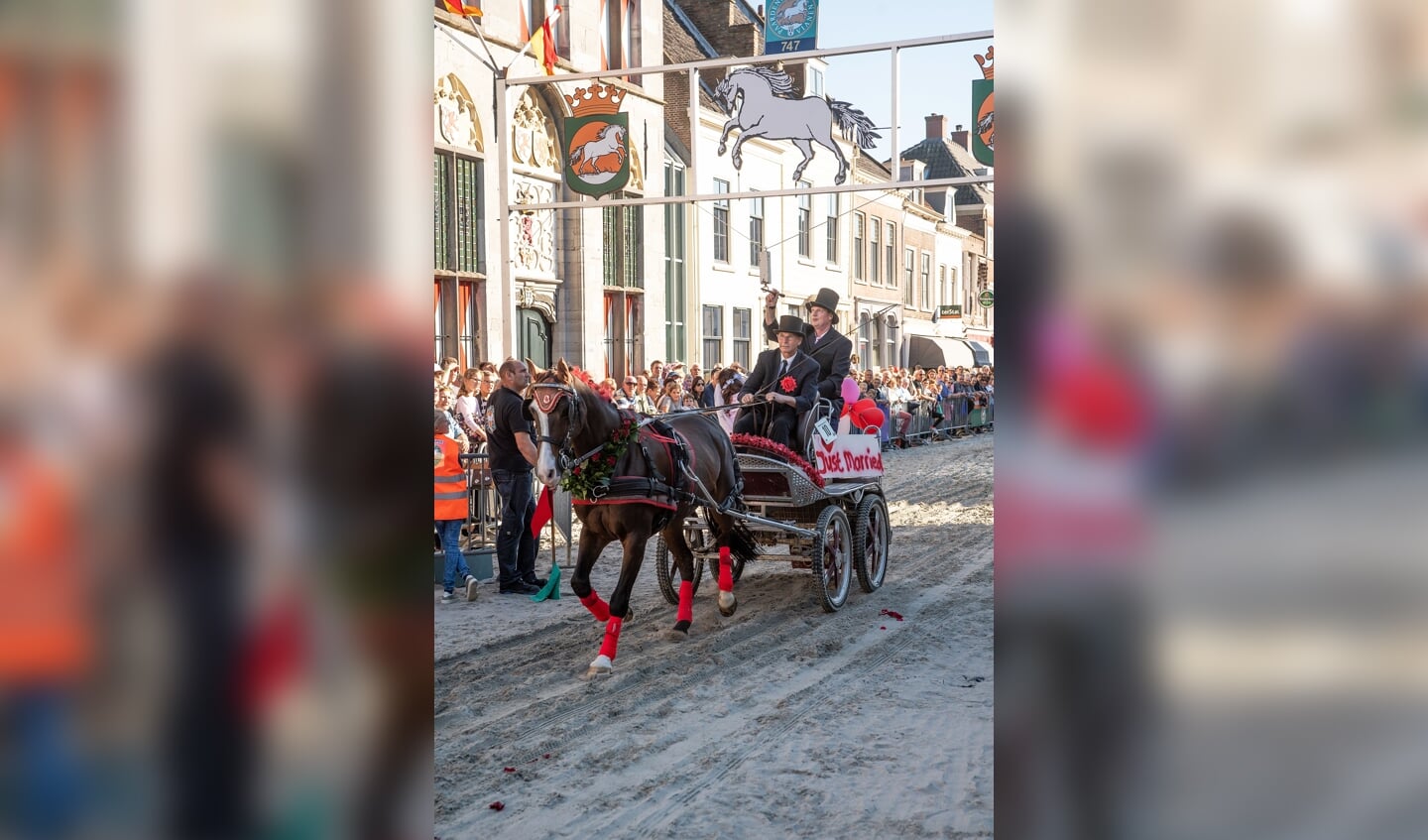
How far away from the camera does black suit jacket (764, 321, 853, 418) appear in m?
9.70

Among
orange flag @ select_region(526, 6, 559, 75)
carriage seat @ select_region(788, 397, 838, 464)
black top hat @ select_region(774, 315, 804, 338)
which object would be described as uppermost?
orange flag @ select_region(526, 6, 559, 75)

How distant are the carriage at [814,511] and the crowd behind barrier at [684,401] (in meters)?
0.60

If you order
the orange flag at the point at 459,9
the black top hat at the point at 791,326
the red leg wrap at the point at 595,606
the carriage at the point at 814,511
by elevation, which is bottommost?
the red leg wrap at the point at 595,606

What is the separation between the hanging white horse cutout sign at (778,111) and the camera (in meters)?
14.6

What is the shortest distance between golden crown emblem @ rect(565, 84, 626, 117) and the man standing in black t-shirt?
7.07m

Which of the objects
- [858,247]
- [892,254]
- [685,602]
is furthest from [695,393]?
[892,254]

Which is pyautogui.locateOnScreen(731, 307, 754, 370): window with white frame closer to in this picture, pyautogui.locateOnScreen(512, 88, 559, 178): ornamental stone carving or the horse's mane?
pyautogui.locateOnScreen(512, 88, 559, 178): ornamental stone carving

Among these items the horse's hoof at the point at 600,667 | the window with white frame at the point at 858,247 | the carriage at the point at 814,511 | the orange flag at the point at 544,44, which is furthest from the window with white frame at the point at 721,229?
the horse's hoof at the point at 600,667

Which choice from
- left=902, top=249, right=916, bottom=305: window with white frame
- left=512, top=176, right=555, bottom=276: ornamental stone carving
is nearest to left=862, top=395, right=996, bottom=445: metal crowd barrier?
left=902, top=249, right=916, bottom=305: window with white frame

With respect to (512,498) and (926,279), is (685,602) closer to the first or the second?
(512,498)
